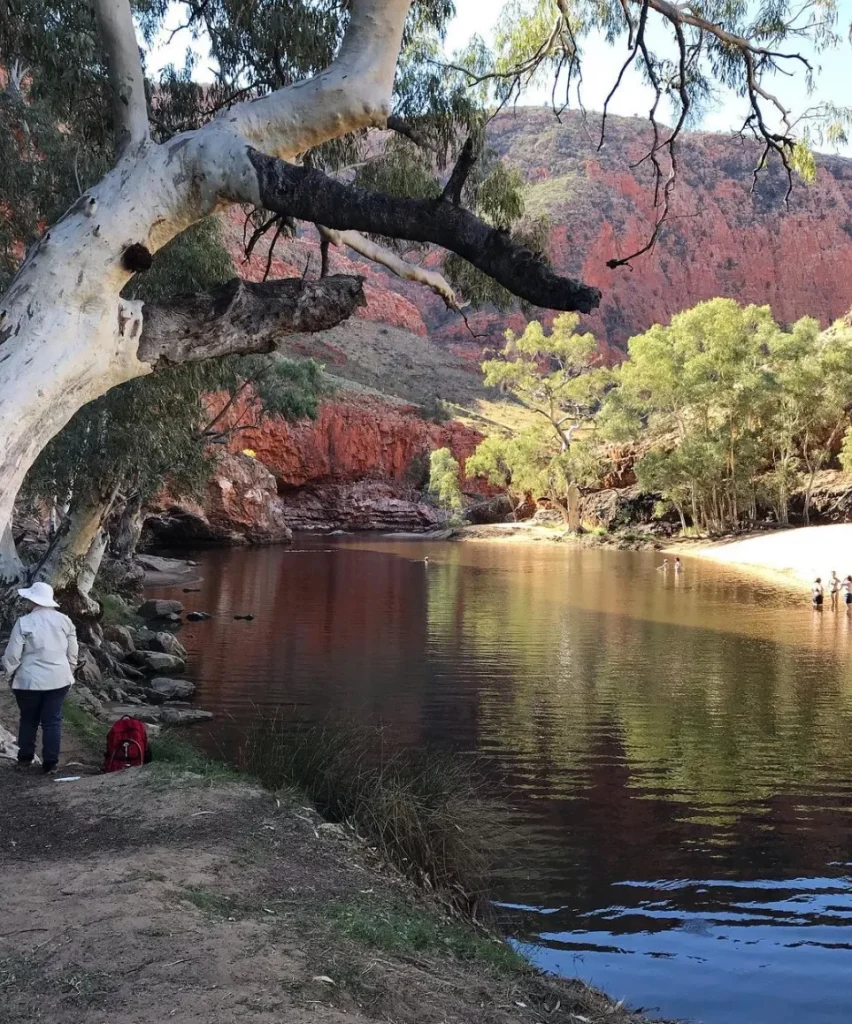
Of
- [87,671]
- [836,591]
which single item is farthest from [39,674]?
[836,591]

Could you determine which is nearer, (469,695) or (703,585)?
(469,695)

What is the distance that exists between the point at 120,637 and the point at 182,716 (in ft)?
14.5

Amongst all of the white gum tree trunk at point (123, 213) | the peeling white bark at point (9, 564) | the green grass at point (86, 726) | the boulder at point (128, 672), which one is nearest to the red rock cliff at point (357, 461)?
the peeling white bark at point (9, 564)

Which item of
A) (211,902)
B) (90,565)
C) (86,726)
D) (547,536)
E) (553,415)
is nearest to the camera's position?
(211,902)

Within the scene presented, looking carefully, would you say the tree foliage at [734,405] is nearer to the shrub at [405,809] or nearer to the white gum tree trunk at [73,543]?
the white gum tree trunk at [73,543]

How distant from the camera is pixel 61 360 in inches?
167

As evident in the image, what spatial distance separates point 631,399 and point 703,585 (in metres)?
18.9

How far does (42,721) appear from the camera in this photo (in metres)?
6.28

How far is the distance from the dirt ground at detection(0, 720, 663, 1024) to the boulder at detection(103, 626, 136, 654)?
8.68m

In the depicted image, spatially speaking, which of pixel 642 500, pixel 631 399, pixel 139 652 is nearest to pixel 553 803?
pixel 139 652

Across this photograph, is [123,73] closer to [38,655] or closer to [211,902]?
[38,655]

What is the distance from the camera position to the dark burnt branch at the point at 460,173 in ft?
13.0

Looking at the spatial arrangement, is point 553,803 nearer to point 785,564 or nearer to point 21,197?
point 21,197

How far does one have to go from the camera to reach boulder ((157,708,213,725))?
32.3 feet
